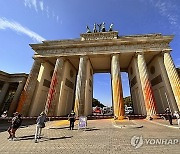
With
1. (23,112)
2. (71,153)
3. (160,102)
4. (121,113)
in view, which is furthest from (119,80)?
(23,112)

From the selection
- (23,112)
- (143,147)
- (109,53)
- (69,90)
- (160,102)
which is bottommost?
(143,147)

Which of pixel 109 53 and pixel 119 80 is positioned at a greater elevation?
pixel 109 53

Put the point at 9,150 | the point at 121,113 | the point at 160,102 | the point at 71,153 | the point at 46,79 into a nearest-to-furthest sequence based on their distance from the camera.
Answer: the point at 71,153 < the point at 9,150 < the point at 121,113 < the point at 160,102 < the point at 46,79

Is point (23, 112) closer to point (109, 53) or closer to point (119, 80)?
point (119, 80)

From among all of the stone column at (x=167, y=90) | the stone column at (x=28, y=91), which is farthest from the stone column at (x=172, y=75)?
the stone column at (x=28, y=91)

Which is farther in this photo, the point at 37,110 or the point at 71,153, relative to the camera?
the point at 37,110

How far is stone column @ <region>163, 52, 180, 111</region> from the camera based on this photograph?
1702 centimetres

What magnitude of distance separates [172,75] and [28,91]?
2448 cm

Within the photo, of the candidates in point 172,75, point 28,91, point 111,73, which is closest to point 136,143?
point 111,73

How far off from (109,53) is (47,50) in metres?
12.7

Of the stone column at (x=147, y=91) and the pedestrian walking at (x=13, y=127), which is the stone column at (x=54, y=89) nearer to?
the pedestrian walking at (x=13, y=127)

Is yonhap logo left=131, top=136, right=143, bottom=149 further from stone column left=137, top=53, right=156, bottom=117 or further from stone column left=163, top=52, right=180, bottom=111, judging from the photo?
stone column left=163, top=52, right=180, bottom=111

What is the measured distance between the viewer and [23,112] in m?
18.7

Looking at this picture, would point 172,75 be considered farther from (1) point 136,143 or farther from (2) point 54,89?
(2) point 54,89
